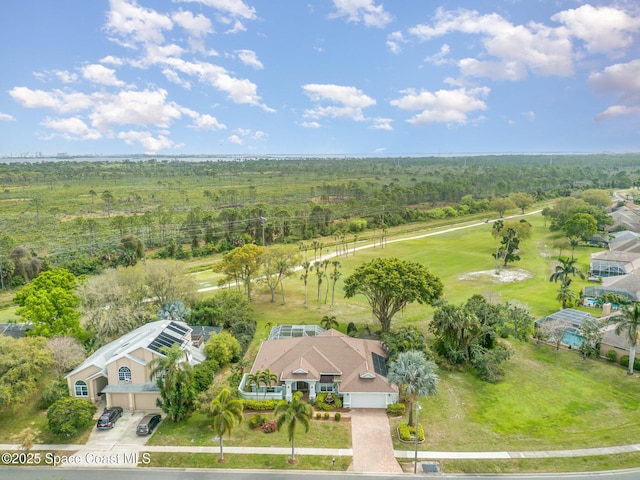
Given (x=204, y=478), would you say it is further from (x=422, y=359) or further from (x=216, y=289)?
(x=216, y=289)

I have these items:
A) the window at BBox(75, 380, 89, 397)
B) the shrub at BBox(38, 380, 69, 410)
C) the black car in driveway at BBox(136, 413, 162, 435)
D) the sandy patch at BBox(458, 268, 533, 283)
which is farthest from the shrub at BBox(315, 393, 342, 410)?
the sandy patch at BBox(458, 268, 533, 283)

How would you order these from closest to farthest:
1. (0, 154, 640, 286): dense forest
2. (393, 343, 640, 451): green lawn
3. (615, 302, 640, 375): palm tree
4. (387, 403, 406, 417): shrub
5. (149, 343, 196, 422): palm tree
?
1. (393, 343, 640, 451): green lawn
2. (149, 343, 196, 422): palm tree
3. (387, 403, 406, 417): shrub
4. (615, 302, 640, 375): palm tree
5. (0, 154, 640, 286): dense forest

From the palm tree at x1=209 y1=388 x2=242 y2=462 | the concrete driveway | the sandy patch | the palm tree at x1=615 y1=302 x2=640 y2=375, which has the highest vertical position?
the palm tree at x1=615 y1=302 x2=640 y2=375

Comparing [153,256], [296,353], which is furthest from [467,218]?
[296,353]

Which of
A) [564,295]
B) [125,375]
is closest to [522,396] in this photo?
[564,295]

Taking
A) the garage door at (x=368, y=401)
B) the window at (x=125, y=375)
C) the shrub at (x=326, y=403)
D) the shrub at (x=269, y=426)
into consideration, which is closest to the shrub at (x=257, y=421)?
the shrub at (x=269, y=426)

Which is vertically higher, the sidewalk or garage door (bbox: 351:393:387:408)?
garage door (bbox: 351:393:387:408)

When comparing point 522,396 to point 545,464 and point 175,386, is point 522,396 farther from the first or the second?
point 175,386

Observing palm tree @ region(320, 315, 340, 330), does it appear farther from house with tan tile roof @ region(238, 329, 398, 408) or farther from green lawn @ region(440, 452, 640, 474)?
green lawn @ region(440, 452, 640, 474)
